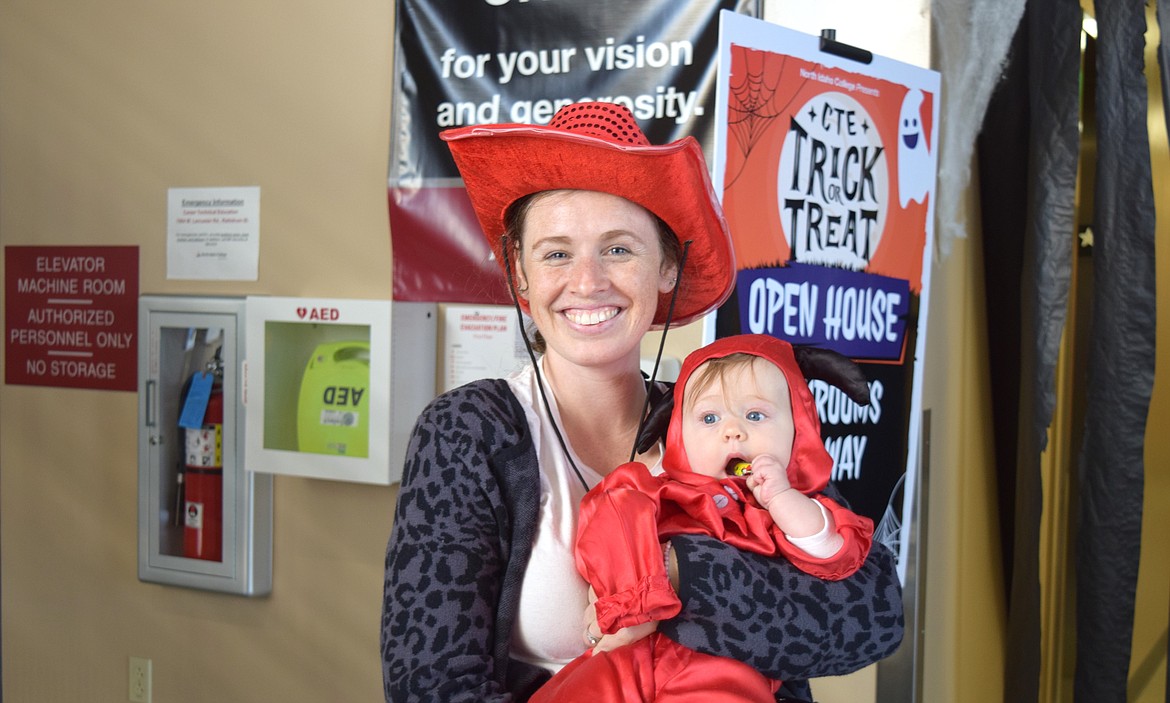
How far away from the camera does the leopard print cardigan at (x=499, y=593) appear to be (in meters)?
1.16

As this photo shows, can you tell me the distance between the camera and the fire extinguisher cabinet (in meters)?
3.03

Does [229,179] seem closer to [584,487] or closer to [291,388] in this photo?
[291,388]

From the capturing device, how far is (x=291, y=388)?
2982 millimetres

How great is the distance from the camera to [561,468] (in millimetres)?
1372

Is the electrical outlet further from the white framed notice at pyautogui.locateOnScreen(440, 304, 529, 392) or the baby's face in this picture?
the baby's face

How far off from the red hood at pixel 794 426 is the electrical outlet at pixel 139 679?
2.62m

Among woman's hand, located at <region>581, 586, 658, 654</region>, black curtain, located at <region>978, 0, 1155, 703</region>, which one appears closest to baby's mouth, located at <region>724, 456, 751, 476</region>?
woman's hand, located at <region>581, 586, 658, 654</region>

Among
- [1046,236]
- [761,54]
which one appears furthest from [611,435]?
[1046,236]

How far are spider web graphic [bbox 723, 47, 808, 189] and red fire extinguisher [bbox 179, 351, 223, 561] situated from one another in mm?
1949

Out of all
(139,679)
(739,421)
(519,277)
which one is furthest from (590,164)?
(139,679)

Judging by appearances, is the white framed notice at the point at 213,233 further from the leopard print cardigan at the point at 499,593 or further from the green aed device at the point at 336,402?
the leopard print cardigan at the point at 499,593

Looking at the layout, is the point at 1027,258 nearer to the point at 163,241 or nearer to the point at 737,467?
the point at 737,467

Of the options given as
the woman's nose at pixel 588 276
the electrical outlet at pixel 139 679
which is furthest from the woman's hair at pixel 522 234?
the electrical outlet at pixel 139 679

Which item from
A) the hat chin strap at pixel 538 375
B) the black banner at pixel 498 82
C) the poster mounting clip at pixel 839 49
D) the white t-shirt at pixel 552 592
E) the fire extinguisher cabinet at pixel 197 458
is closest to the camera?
the white t-shirt at pixel 552 592
